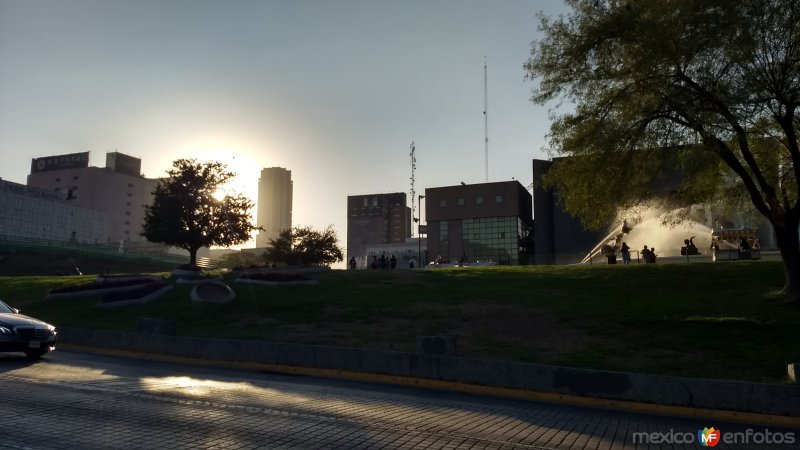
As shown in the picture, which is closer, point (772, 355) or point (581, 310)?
point (772, 355)

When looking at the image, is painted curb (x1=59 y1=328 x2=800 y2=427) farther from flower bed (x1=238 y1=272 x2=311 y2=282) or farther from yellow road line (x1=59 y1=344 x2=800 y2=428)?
flower bed (x1=238 y1=272 x2=311 y2=282)

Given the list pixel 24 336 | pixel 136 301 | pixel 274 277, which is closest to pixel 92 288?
pixel 136 301

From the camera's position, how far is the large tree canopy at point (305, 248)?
53.5m

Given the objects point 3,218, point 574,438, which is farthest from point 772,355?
point 3,218

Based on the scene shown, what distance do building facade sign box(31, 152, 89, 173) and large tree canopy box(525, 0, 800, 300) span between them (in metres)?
164

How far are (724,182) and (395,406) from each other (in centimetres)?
1936

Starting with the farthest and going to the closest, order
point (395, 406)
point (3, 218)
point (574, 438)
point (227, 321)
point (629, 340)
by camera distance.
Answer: point (3, 218)
point (227, 321)
point (629, 340)
point (395, 406)
point (574, 438)

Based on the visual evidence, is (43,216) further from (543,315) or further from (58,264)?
(543,315)

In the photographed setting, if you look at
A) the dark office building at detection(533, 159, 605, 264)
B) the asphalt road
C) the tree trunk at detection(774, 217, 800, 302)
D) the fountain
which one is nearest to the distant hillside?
the fountain

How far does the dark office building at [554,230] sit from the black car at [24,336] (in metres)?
72.7

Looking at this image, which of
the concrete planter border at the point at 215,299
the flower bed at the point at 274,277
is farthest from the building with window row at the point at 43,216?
the concrete planter border at the point at 215,299

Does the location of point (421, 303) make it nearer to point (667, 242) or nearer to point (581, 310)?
point (581, 310)

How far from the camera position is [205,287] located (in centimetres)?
2877

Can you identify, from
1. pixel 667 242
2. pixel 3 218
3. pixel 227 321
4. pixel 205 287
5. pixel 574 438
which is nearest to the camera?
pixel 574 438
